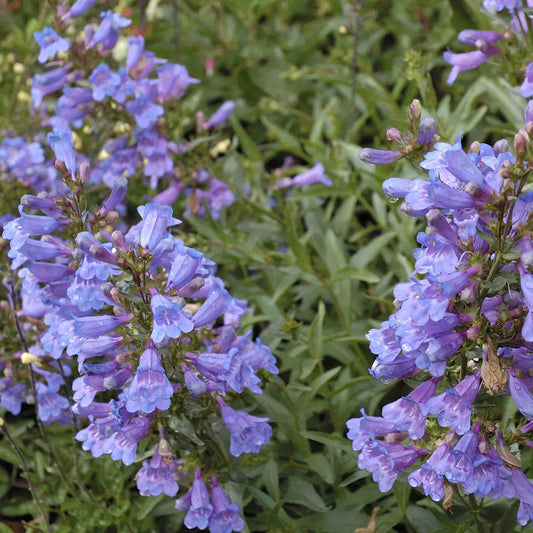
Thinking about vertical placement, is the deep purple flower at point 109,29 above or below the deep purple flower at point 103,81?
above

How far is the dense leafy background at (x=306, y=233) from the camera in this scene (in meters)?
3.03

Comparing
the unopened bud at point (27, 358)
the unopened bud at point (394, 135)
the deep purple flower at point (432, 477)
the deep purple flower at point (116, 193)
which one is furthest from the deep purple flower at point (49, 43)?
the deep purple flower at point (432, 477)

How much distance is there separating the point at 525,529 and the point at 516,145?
1.50 metres

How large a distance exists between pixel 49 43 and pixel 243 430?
7.13ft

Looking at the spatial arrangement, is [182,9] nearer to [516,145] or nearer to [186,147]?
[186,147]

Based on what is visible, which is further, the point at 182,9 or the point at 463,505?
the point at 182,9

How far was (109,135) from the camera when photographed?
4.18 metres

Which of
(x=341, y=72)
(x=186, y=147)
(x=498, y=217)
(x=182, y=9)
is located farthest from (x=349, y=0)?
(x=498, y=217)

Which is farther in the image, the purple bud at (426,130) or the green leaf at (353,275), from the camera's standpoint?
the green leaf at (353,275)

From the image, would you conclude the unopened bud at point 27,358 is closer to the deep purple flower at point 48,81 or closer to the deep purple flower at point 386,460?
the deep purple flower at point 386,460

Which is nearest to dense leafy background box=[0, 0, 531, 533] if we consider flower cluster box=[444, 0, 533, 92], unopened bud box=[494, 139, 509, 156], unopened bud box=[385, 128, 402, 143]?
flower cluster box=[444, 0, 533, 92]

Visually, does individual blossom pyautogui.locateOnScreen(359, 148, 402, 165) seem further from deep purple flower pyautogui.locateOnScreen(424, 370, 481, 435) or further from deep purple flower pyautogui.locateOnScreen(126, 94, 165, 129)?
deep purple flower pyautogui.locateOnScreen(126, 94, 165, 129)

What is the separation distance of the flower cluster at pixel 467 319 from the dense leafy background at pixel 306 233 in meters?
0.45

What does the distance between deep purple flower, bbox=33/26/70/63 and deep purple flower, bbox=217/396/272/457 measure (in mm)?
1908
